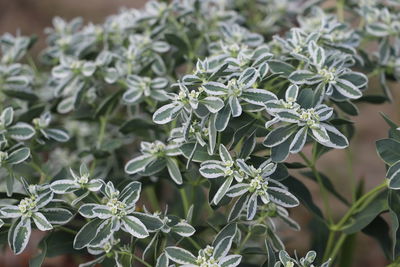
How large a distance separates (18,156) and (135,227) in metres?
0.27

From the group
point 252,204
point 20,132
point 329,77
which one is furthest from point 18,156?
point 329,77

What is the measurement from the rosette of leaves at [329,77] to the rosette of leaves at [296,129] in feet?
0.26

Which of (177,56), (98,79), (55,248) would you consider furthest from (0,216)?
(177,56)

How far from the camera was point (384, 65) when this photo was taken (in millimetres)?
1279

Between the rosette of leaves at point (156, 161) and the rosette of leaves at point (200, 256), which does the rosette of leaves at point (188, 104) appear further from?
the rosette of leaves at point (200, 256)

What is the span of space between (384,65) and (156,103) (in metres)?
0.53

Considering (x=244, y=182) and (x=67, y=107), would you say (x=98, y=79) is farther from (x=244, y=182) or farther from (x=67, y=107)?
(x=244, y=182)

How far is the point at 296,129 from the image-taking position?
886 mm

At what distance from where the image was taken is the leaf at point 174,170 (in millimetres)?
982

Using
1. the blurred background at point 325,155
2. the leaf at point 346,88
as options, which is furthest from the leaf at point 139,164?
the blurred background at point 325,155

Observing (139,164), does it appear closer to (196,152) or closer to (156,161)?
(156,161)

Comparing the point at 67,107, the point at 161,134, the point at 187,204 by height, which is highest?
the point at 67,107

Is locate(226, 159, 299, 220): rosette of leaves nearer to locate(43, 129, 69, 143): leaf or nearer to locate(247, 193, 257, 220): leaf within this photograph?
locate(247, 193, 257, 220): leaf

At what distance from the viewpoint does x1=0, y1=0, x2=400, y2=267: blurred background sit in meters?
Answer: 2.14
